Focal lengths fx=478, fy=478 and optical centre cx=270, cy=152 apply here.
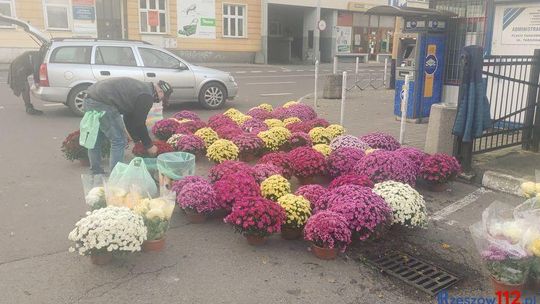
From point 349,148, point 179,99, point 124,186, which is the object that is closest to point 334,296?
point 124,186

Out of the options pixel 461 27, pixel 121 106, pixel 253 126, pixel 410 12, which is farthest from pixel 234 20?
pixel 121 106

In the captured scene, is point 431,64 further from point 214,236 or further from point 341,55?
point 341,55

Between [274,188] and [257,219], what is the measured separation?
35.0 inches

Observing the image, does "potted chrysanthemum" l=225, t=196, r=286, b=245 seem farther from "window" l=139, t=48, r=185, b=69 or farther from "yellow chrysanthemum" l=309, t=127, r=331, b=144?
Answer: "window" l=139, t=48, r=185, b=69

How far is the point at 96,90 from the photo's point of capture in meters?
5.47

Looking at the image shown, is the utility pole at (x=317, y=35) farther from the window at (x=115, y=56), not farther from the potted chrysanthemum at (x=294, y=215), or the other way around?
the potted chrysanthemum at (x=294, y=215)

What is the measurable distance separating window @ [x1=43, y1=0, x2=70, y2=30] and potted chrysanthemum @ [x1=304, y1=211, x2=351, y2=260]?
80.6 feet

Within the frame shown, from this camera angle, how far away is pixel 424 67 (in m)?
10.1

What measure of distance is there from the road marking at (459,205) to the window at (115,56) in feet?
26.8

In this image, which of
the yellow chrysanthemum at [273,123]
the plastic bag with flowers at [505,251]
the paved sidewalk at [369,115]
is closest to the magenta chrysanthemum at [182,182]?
the plastic bag with flowers at [505,251]

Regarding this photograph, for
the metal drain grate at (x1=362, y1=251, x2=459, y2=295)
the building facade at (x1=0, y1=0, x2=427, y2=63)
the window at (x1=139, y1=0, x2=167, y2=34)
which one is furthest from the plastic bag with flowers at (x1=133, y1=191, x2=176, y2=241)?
the window at (x1=139, y1=0, x2=167, y2=34)

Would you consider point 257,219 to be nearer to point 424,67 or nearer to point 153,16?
point 424,67

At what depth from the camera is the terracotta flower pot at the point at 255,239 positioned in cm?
430

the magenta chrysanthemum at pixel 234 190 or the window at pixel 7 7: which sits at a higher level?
the window at pixel 7 7
